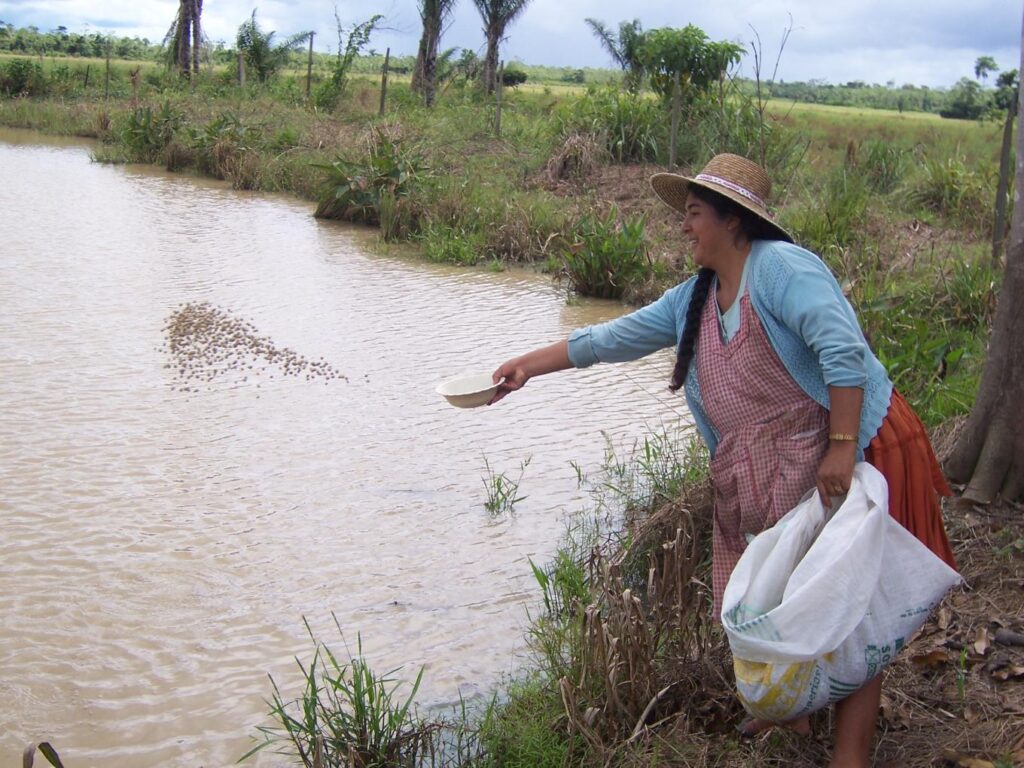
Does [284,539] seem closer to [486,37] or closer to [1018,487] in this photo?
[1018,487]

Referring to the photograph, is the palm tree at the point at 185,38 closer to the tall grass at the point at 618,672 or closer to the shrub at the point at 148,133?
the shrub at the point at 148,133

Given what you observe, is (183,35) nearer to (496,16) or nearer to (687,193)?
(496,16)

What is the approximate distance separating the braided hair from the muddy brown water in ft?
4.34

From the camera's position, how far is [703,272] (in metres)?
2.68

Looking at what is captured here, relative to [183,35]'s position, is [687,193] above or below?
below

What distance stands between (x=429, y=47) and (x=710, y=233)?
21.3 m

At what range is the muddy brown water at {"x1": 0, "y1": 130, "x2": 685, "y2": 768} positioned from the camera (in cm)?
345

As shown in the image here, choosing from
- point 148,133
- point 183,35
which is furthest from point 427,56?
point 148,133

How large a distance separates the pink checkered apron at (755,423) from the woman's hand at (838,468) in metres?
0.08

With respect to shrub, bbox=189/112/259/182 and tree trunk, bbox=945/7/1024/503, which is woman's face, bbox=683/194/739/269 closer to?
tree trunk, bbox=945/7/1024/503

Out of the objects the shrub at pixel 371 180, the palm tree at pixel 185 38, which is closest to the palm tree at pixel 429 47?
the palm tree at pixel 185 38

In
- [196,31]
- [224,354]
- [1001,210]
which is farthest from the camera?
[196,31]

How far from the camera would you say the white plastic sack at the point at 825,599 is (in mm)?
2234

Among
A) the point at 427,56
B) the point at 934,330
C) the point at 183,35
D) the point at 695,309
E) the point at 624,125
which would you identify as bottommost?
the point at 934,330
